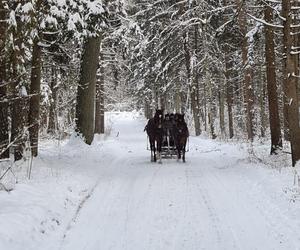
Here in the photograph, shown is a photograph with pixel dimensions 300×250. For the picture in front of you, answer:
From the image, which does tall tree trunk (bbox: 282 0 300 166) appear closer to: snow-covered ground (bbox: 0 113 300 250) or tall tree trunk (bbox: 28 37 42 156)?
snow-covered ground (bbox: 0 113 300 250)

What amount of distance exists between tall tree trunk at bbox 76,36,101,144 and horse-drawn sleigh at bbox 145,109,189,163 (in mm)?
2950

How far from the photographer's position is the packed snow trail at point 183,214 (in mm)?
7320

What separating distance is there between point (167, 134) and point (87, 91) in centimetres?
395

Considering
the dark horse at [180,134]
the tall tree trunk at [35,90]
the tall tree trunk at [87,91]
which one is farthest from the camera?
the tall tree trunk at [87,91]

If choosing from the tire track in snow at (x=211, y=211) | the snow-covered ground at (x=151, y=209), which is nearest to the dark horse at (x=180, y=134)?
the snow-covered ground at (x=151, y=209)

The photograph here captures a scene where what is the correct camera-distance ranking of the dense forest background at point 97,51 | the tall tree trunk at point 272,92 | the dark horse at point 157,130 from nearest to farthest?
the dense forest background at point 97,51
the tall tree trunk at point 272,92
the dark horse at point 157,130

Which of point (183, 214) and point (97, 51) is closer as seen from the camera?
point (183, 214)

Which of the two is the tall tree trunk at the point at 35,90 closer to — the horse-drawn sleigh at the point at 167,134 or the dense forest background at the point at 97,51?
the dense forest background at the point at 97,51

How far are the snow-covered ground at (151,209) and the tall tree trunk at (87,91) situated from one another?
4.75 metres

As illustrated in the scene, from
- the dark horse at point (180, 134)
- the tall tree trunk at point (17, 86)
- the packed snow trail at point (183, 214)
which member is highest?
the tall tree trunk at point (17, 86)

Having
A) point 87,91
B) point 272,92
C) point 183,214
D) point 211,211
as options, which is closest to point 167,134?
point 87,91

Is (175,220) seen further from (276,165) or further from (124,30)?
(124,30)

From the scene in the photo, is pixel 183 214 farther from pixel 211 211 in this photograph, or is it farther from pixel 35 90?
pixel 35 90

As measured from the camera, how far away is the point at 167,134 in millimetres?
18578
